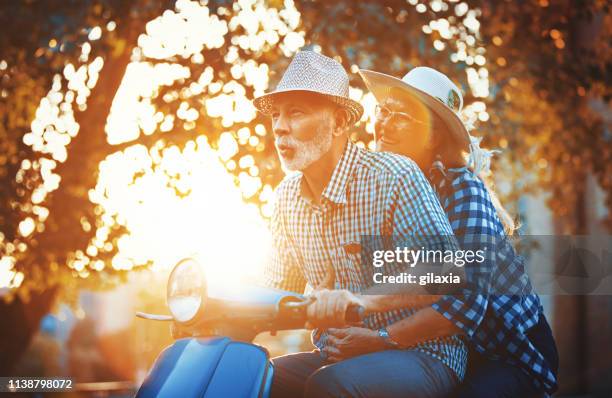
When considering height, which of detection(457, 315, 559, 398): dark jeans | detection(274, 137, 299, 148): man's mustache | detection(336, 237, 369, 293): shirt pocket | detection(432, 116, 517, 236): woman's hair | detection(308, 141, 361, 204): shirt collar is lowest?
detection(457, 315, 559, 398): dark jeans

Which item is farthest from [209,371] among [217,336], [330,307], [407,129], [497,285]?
[407,129]

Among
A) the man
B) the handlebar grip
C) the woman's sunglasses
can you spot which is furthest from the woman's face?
the handlebar grip

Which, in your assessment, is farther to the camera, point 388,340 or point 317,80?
point 317,80

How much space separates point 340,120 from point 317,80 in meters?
0.20

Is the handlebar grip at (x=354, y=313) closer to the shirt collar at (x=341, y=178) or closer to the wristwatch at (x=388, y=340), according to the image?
the wristwatch at (x=388, y=340)

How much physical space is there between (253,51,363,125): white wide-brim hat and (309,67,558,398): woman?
472 millimetres

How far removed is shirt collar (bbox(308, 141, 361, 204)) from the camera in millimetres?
2197

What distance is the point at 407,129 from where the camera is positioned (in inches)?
108

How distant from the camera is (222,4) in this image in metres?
5.16

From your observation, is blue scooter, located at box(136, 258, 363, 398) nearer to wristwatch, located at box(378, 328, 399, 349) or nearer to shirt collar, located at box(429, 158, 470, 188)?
wristwatch, located at box(378, 328, 399, 349)

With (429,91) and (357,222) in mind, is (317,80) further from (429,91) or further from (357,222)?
(429,91)

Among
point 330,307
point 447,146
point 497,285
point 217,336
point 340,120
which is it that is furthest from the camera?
point 447,146

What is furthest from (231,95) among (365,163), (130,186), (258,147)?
(365,163)

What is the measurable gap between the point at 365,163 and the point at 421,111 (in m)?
0.58
